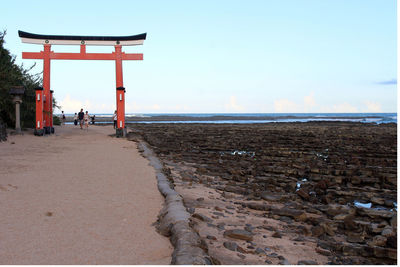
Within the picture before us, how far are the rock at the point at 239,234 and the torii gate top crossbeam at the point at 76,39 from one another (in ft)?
51.7

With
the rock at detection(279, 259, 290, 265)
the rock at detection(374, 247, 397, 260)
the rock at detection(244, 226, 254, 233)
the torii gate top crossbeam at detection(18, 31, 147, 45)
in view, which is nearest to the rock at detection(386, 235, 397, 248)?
the rock at detection(374, 247, 397, 260)

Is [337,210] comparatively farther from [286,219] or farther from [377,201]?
[377,201]

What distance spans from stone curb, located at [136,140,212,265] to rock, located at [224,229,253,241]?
24.3 inches

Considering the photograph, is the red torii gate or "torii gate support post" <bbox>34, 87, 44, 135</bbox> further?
the red torii gate

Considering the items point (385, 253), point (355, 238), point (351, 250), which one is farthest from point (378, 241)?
point (351, 250)

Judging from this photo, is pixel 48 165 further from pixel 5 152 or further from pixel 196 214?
pixel 196 214

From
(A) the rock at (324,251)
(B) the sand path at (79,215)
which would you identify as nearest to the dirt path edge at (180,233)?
(B) the sand path at (79,215)

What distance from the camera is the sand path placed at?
11.3 feet

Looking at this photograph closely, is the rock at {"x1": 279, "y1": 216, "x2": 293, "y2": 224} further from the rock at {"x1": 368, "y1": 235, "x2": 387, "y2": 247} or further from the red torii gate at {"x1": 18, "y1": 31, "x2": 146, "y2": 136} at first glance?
the red torii gate at {"x1": 18, "y1": 31, "x2": 146, "y2": 136}

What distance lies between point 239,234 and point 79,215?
2.29m

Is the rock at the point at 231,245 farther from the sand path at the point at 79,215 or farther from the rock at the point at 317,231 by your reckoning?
the rock at the point at 317,231

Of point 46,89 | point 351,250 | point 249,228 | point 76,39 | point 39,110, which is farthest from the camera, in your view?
point 46,89

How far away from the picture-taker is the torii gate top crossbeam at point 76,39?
18.3 metres

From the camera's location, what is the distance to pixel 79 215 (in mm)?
4633
